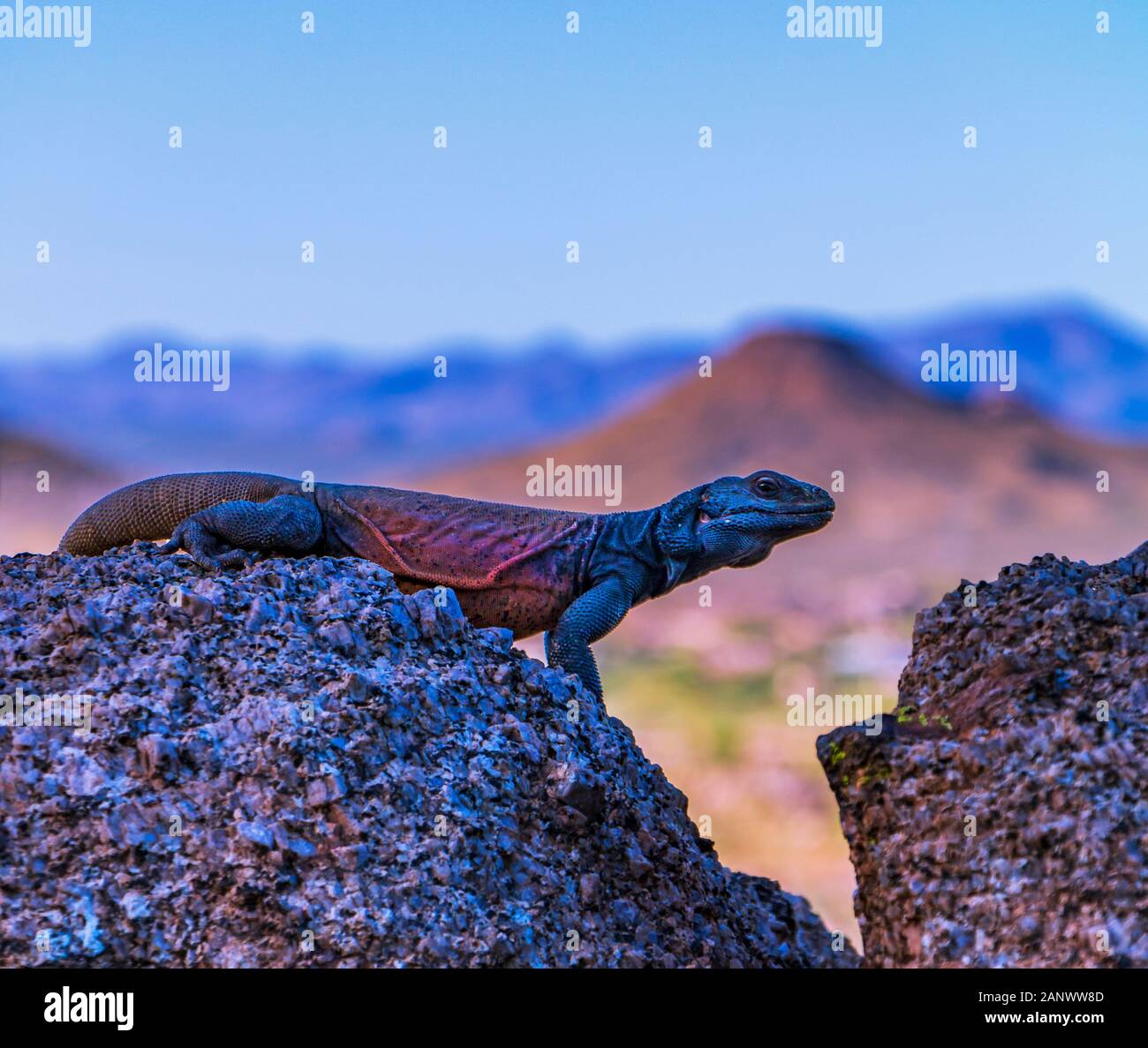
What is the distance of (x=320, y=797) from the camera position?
7.23m

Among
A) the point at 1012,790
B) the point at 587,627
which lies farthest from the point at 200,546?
the point at 1012,790

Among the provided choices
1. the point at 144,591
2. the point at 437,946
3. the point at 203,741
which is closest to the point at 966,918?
the point at 437,946

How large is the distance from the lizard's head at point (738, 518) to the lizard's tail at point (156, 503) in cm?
312

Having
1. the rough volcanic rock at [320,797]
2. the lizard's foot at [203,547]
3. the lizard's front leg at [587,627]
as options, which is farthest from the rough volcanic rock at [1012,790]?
the lizard's foot at [203,547]

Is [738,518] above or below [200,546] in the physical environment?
above

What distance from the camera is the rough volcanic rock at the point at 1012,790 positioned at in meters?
6.54

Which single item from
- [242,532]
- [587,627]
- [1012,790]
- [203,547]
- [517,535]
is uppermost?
[517,535]

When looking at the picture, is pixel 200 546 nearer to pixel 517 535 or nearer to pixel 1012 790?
pixel 517 535

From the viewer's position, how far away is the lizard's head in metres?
11.7

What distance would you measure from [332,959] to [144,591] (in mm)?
2824

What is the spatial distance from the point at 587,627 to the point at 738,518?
5.31ft

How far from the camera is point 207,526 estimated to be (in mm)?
10461

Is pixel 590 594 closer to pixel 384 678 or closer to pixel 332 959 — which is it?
pixel 384 678

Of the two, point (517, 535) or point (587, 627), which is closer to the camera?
point (587, 627)
